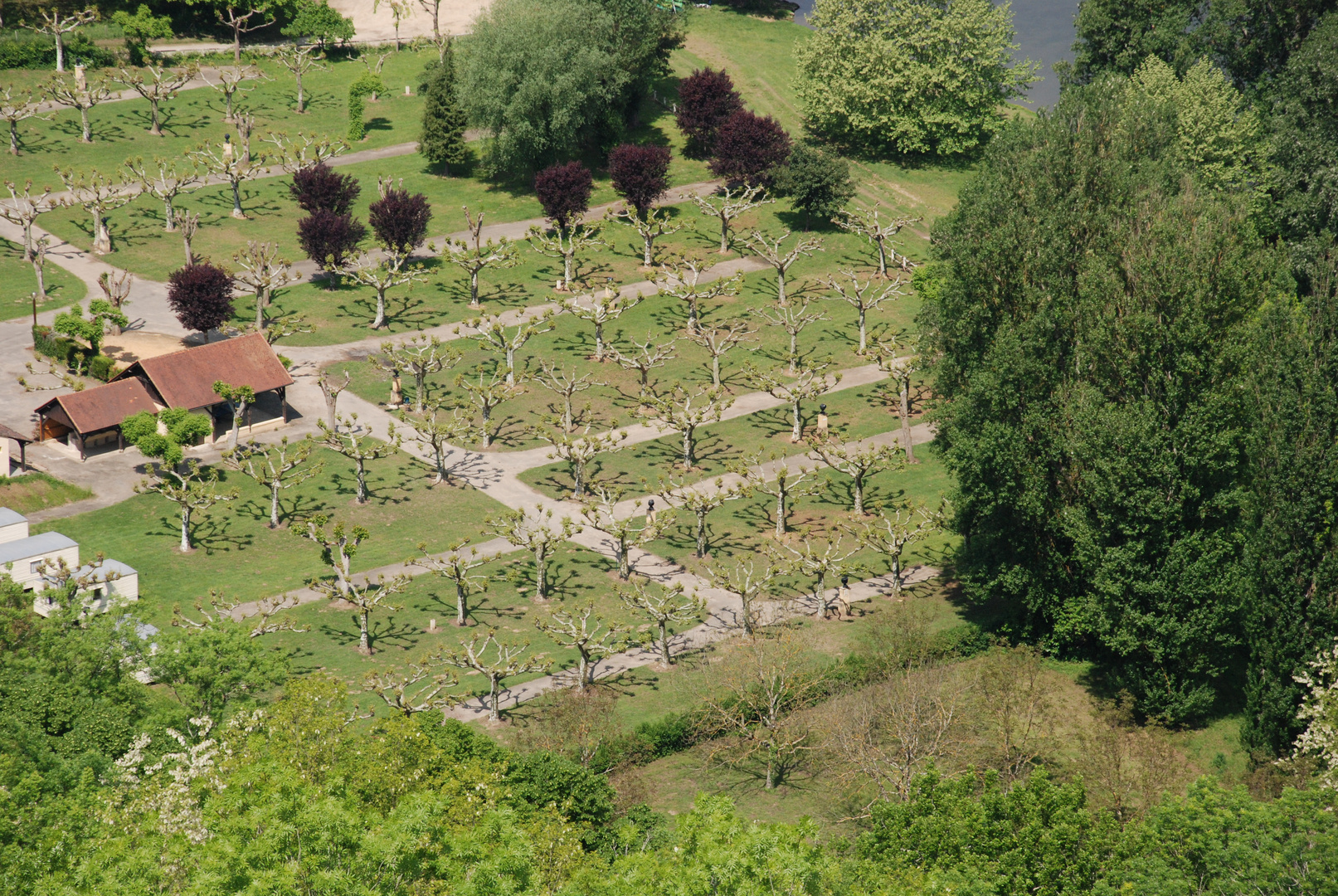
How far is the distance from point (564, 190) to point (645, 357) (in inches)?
758

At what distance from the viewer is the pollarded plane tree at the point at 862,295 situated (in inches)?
3511

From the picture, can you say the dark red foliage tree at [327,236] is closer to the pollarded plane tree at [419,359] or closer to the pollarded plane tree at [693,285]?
the pollarded plane tree at [419,359]

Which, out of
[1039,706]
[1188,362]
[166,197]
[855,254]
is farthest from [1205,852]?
[166,197]

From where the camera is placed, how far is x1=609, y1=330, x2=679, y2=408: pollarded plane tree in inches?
3285

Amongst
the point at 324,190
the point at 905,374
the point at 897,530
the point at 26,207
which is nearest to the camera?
the point at 897,530

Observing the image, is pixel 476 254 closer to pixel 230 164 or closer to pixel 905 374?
pixel 230 164

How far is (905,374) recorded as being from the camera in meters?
79.5

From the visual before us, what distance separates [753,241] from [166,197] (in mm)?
38911

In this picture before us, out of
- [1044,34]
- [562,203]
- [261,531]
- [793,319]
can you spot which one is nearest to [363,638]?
[261,531]

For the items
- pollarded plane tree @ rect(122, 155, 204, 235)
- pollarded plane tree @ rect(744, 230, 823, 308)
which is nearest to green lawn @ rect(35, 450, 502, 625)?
pollarded plane tree @ rect(744, 230, 823, 308)

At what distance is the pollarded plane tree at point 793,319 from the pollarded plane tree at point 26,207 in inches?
1793

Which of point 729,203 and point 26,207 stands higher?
point 26,207

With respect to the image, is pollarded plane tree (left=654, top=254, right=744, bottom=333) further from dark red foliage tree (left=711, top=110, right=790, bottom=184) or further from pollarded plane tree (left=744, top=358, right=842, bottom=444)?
dark red foliage tree (left=711, top=110, right=790, bottom=184)

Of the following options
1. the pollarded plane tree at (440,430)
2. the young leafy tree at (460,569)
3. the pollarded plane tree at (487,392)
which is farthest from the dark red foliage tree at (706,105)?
the young leafy tree at (460,569)
